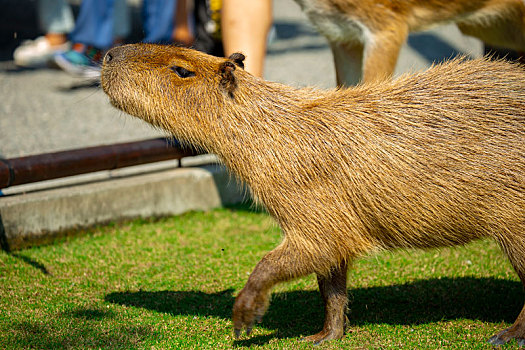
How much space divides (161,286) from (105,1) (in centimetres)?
485

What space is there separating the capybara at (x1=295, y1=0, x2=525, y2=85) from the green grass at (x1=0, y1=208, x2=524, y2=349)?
130 centimetres

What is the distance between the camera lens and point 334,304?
313 centimetres

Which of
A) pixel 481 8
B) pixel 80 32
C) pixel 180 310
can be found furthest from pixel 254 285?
pixel 80 32

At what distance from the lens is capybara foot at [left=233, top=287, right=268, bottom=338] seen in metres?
2.81

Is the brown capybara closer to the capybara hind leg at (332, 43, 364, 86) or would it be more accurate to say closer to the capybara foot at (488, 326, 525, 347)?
the capybara foot at (488, 326, 525, 347)

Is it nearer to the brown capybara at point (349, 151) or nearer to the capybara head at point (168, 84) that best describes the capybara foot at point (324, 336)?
the brown capybara at point (349, 151)

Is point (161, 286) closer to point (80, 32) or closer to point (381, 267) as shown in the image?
point (381, 267)

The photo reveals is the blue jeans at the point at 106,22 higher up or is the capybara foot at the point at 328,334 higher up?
the blue jeans at the point at 106,22

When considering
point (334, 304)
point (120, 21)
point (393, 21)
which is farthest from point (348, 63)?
point (120, 21)

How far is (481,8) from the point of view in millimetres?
4461

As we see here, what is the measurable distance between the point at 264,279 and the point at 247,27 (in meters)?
2.21

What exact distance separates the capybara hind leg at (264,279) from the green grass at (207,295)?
0.79 ft

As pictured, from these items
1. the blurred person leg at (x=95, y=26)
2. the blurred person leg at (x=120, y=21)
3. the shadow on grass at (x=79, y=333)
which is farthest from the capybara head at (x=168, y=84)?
the blurred person leg at (x=120, y=21)

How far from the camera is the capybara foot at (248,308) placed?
281 cm
